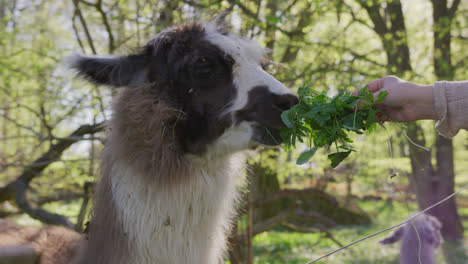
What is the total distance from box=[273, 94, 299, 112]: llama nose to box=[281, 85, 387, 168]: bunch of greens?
4cm

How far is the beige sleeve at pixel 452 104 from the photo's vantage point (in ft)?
5.92

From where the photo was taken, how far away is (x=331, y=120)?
1931 millimetres

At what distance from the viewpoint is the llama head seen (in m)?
1.96

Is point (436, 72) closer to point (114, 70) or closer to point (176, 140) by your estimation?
point (176, 140)

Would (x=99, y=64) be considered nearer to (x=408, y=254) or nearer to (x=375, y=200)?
(x=408, y=254)

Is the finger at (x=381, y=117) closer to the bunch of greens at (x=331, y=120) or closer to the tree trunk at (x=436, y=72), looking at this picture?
the bunch of greens at (x=331, y=120)

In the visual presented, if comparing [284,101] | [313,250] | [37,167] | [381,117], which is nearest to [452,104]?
[381,117]

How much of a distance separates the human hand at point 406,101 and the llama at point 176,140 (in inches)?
20.2

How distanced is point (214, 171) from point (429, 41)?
6.92m

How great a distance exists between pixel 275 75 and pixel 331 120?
7.21 feet

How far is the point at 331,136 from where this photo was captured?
1.90 meters

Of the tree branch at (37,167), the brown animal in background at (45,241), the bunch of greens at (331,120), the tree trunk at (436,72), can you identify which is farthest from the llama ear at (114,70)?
the tree trunk at (436,72)

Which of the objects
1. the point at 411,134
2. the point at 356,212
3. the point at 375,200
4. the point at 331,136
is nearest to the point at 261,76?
the point at 331,136

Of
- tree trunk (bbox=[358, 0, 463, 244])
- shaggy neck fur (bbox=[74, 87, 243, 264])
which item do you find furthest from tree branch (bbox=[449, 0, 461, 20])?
shaggy neck fur (bbox=[74, 87, 243, 264])
